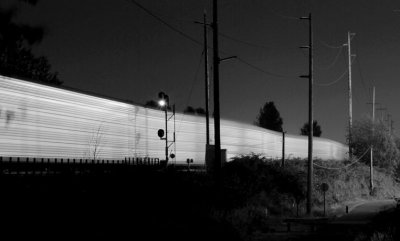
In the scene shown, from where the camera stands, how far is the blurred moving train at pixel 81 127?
1972 cm

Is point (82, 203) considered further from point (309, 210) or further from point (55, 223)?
point (309, 210)

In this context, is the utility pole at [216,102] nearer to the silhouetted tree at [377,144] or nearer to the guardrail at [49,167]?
the guardrail at [49,167]

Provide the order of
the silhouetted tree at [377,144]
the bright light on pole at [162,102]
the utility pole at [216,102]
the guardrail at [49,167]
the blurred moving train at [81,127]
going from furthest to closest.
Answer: the silhouetted tree at [377,144]
the bright light on pole at [162,102]
the utility pole at [216,102]
the blurred moving train at [81,127]
the guardrail at [49,167]

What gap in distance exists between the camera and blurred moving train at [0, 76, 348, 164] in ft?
64.7

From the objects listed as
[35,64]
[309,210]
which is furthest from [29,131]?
[35,64]

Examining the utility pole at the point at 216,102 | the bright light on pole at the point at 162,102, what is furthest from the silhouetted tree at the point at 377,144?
the utility pole at the point at 216,102

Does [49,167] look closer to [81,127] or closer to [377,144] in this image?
[81,127]

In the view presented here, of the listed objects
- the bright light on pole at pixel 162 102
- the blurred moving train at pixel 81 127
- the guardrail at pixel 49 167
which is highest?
the bright light on pole at pixel 162 102

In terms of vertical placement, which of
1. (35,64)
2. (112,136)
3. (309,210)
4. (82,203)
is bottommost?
(309,210)

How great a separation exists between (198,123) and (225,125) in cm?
336

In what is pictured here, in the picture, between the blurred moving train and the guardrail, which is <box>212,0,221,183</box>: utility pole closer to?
the guardrail

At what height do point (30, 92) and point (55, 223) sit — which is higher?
point (30, 92)

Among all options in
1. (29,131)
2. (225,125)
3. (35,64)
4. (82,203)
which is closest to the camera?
(82,203)

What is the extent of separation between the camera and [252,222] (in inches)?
907
